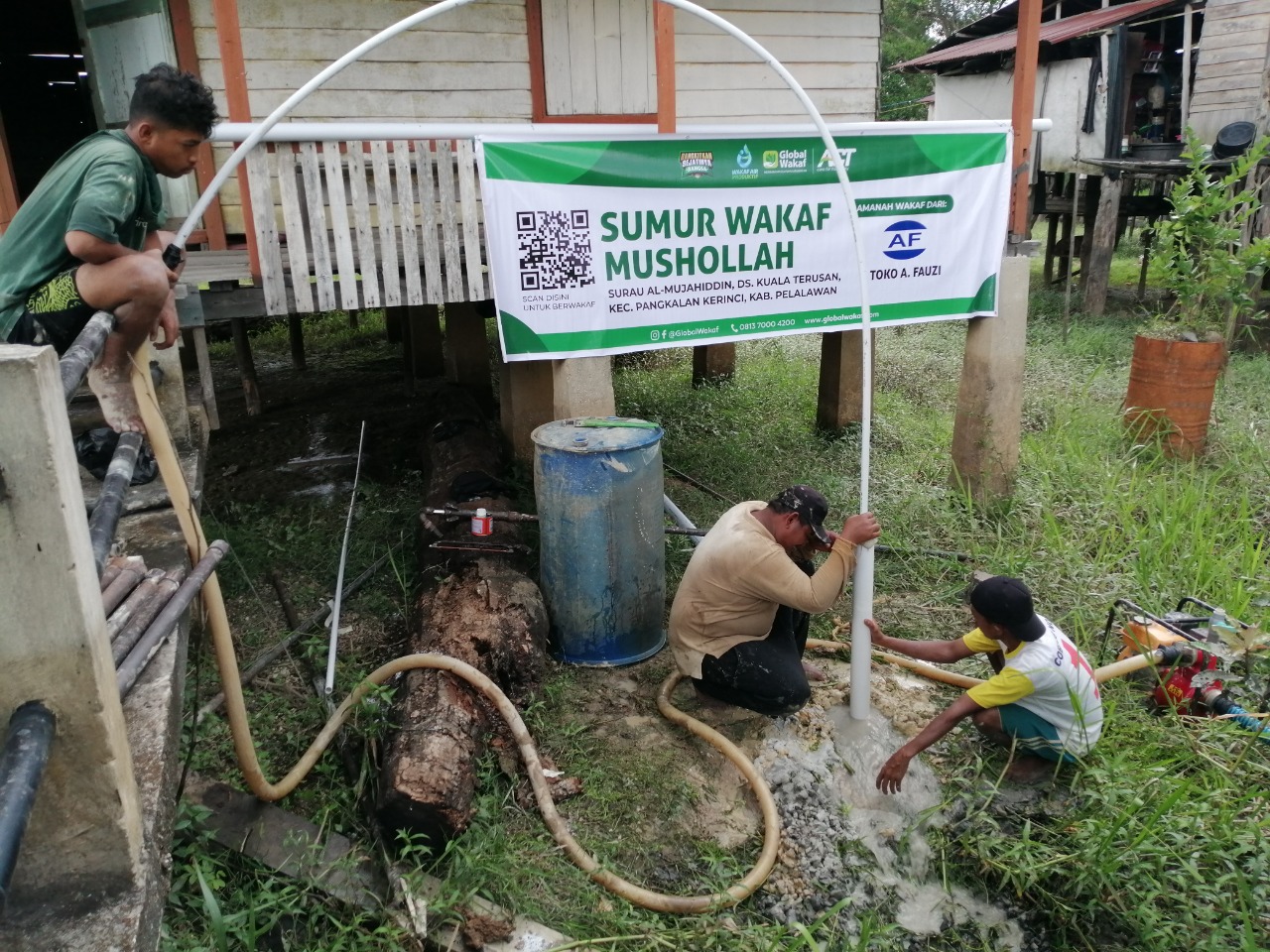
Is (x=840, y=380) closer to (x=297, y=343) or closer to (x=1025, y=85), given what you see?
(x=1025, y=85)

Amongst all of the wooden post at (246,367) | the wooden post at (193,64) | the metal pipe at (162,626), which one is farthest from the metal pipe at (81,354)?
the wooden post at (246,367)

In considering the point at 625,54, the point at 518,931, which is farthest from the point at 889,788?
the point at 625,54

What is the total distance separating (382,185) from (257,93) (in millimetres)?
2824

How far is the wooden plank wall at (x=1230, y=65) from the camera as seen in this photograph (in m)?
11.7

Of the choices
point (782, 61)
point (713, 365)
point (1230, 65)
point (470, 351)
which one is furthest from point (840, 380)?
point (1230, 65)

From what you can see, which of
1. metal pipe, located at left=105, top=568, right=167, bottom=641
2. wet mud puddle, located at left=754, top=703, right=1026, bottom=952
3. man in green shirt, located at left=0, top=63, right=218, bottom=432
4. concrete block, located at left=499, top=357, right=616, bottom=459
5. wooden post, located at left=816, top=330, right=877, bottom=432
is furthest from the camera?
wooden post, located at left=816, top=330, right=877, bottom=432

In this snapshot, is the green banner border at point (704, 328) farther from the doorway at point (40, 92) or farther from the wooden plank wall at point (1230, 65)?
the wooden plank wall at point (1230, 65)

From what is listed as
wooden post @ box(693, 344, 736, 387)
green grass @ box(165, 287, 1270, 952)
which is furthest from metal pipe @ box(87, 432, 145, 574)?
wooden post @ box(693, 344, 736, 387)

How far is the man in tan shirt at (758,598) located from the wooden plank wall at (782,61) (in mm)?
4575

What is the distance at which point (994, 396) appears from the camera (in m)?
6.52

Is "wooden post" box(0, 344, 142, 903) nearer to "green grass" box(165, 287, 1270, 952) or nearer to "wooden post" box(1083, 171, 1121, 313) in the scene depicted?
"green grass" box(165, 287, 1270, 952)

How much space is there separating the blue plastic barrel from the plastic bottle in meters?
2.60

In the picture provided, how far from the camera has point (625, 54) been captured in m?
7.40

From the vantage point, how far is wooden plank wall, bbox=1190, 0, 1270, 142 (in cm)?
1173
